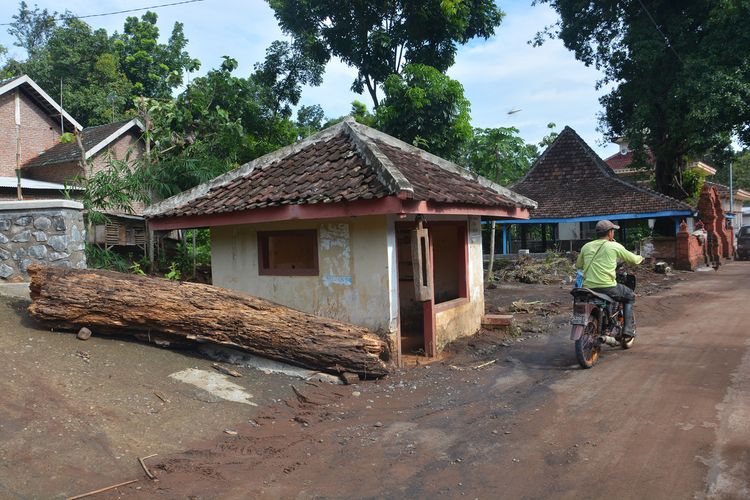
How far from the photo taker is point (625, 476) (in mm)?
3869

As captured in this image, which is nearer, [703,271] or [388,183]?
[388,183]

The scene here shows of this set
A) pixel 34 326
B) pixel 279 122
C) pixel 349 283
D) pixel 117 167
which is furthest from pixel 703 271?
pixel 34 326

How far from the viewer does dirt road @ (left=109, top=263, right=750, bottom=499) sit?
151 inches

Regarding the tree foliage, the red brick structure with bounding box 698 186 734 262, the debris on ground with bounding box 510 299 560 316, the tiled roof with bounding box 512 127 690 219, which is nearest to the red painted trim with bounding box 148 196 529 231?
the debris on ground with bounding box 510 299 560 316

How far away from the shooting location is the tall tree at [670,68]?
18.3m

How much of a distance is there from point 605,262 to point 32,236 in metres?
7.35

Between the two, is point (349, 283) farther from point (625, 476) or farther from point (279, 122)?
point (279, 122)

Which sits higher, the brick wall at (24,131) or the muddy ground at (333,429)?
the brick wall at (24,131)

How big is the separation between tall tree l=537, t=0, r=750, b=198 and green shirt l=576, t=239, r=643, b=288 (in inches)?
554

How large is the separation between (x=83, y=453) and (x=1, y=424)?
2.31 feet

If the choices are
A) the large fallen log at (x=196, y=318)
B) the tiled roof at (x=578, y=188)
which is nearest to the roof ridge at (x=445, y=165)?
the large fallen log at (x=196, y=318)

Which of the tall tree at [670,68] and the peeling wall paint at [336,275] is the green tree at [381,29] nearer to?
the tall tree at [670,68]

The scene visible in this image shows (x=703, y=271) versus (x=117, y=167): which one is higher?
(x=117, y=167)

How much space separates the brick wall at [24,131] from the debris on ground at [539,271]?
1885 centimetres
